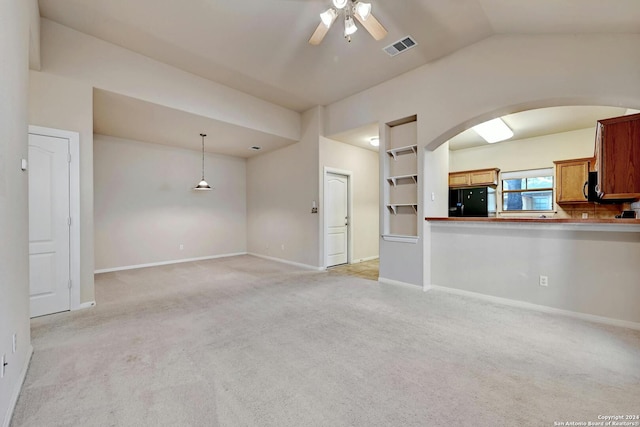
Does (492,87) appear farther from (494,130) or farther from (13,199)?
(13,199)

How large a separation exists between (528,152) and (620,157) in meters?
4.01

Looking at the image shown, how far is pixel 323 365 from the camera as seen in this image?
2.14m

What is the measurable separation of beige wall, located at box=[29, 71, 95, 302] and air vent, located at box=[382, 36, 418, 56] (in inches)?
155

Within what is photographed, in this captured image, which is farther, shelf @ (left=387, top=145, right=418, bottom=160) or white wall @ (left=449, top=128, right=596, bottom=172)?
white wall @ (left=449, top=128, right=596, bottom=172)

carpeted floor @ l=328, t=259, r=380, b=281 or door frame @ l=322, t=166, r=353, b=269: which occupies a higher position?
door frame @ l=322, t=166, r=353, b=269

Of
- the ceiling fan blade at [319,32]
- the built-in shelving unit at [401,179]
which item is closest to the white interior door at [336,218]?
the built-in shelving unit at [401,179]

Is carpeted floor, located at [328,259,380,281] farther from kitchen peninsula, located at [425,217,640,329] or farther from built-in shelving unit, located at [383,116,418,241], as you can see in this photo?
kitchen peninsula, located at [425,217,640,329]

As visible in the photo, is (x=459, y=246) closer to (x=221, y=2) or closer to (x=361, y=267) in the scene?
(x=361, y=267)

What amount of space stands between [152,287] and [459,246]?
15.8ft

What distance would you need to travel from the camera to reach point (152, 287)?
4398 millimetres

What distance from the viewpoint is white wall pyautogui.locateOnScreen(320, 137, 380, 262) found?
6.04 meters

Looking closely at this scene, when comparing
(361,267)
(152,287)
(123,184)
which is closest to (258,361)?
(152,287)

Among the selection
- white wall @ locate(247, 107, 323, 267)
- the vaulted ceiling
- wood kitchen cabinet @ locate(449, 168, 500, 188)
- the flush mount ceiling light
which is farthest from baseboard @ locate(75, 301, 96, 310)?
wood kitchen cabinet @ locate(449, 168, 500, 188)

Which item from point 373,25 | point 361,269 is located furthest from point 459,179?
point 373,25
